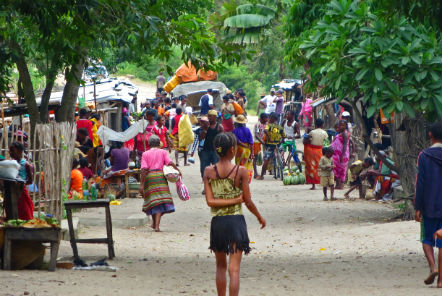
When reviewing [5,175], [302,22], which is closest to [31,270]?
[5,175]

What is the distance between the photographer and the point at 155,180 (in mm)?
13648

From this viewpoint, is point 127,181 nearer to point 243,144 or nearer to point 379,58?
point 243,144

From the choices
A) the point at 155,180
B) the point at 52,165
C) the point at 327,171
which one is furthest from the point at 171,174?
the point at 327,171

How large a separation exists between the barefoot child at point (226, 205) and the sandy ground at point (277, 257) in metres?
1.49

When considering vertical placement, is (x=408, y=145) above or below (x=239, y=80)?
below

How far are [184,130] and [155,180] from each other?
1008 centimetres

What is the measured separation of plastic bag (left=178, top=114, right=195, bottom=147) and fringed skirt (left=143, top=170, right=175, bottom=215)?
9.79 metres

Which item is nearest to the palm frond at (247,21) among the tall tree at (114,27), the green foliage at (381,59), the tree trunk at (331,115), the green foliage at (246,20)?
the green foliage at (246,20)

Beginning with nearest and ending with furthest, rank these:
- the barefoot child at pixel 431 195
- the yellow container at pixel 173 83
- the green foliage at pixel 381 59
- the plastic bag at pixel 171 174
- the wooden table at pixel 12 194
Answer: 1. the barefoot child at pixel 431 195
2. the wooden table at pixel 12 194
3. the green foliage at pixel 381 59
4. the plastic bag at pixel 171 174
5. the yellow container at pixel 173 83

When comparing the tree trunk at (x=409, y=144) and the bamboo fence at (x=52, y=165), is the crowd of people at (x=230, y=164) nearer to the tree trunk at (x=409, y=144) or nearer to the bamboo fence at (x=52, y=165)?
the tree trunk at (x=409, y=144)

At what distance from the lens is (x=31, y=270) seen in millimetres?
9258

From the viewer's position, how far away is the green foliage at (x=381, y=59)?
11.0 meters

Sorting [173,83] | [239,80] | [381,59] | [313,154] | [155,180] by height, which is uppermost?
[239,80]

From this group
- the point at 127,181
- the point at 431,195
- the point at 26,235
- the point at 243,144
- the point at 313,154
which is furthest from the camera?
the point at 313,154
